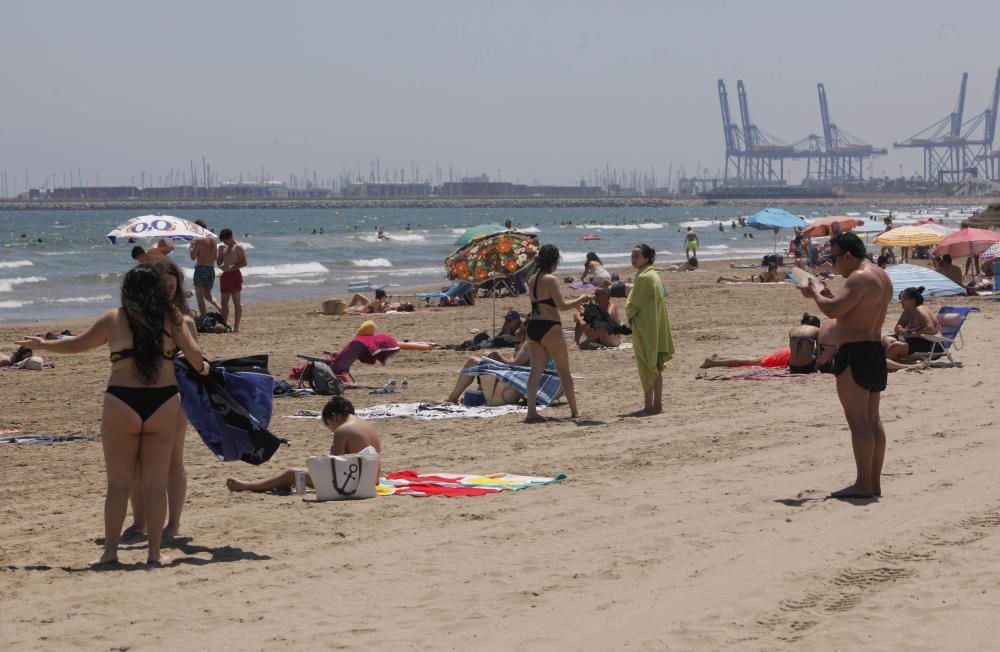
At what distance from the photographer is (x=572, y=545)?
528 cm

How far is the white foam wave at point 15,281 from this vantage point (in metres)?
28.7

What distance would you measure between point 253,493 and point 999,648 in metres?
3.82

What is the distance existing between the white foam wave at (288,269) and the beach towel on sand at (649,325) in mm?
26726

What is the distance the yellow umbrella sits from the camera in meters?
22.7

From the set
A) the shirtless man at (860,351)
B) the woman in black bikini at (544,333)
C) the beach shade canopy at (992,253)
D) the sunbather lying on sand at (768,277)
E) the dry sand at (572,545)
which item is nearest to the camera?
the dry sand at (572,545)

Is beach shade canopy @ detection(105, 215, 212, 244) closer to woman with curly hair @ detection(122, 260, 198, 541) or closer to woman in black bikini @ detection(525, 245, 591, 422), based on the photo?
woman in black bikini @ detection(525, 245, 591, 422)

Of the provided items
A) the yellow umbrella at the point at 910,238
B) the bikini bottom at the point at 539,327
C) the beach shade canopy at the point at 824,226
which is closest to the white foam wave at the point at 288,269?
the beach shade canopy at the point at 824,226

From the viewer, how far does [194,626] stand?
14.1 feet

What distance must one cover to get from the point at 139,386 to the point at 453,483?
6.81 ft

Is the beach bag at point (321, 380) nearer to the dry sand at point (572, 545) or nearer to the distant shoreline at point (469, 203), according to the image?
the dry sand at point (572, 545)

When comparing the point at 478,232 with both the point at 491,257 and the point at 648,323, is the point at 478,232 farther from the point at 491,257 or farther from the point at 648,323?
the point at 648,323

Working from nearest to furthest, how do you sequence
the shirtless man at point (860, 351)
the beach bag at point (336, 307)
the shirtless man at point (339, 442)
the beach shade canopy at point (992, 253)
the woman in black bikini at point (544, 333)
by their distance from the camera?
the shirtless man at point (860, 351), the shirtless man at point (339, 442), the woman in black bikini at point (544, 333), the beach shade canopy at point (992, 253), the beach bag at point (336, 307)

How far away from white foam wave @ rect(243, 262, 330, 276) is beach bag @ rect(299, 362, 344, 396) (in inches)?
966

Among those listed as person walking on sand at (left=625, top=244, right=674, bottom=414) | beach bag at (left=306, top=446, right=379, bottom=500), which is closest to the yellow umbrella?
person walking on sand at (left=625, top=244, right=674, bottom=414)
